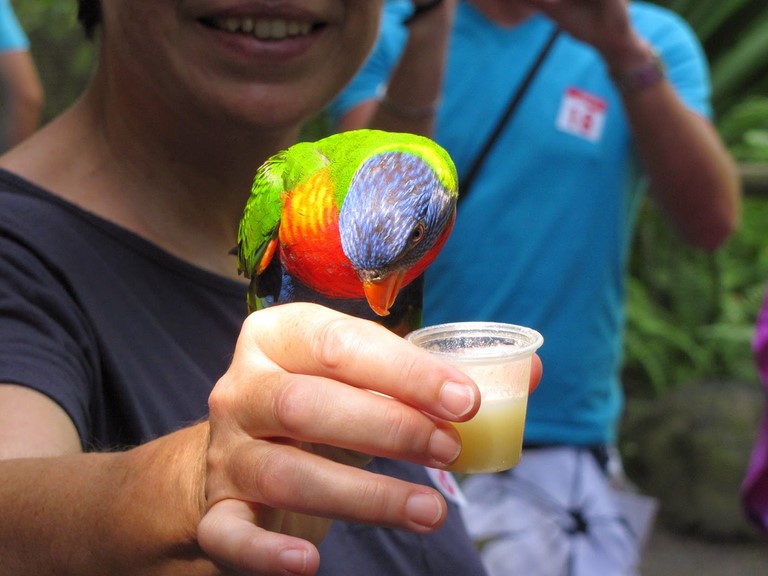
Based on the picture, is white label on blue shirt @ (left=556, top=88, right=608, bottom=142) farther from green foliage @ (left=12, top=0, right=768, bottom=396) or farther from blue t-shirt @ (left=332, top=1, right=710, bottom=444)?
green foliage @ (left=12, top=0, right=768, bottom=396)

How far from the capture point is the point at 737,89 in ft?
14.7

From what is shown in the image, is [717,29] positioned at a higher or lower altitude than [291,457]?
lower

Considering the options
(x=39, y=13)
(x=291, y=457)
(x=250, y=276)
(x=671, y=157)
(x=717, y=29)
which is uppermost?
(x=291, y=457)

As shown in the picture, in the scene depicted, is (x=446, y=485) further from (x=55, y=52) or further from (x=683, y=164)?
(x=55, y=52)

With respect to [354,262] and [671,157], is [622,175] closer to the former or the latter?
[671,157]

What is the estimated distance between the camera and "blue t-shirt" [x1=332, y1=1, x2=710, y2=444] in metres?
1.86

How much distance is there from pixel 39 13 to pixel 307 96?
3893 mm

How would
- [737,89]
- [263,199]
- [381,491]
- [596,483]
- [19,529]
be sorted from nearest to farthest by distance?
1. [381,491]
2. [19,529]
3. [263,199]
4. [596,483]
5. [737,89]

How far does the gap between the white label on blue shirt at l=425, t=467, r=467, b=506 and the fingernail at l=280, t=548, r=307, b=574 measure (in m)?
0.52

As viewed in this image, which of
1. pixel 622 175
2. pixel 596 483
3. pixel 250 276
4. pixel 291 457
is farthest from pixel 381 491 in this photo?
pixel 622 175

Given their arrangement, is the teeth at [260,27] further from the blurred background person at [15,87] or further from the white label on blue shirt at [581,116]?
the blurred background person at [15,87]

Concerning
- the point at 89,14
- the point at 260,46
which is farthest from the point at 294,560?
the point at 89,14

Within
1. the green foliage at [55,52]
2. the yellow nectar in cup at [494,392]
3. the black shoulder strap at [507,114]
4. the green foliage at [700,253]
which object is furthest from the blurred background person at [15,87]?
the yellow nectar in cup at [494,392]

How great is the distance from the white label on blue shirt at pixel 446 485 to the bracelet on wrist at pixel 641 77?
1.03 meters
